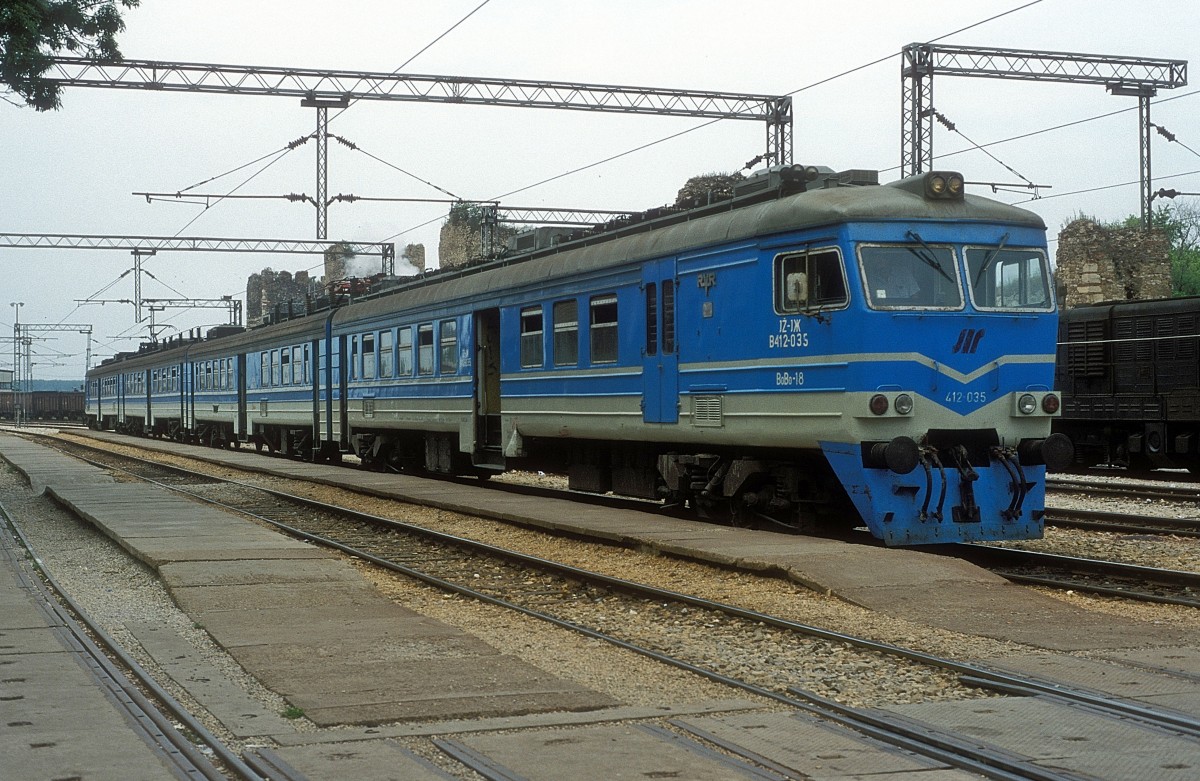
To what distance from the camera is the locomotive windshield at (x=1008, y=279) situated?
495 inches

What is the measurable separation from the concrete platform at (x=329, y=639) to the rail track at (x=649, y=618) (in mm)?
866

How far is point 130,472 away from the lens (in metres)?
29.2

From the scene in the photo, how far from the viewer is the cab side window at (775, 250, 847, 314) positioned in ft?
40.0

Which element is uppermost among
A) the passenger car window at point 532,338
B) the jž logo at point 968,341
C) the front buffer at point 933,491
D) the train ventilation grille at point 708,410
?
the passenger car window at point 532,338

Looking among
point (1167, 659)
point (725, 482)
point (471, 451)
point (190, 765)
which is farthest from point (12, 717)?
point (471, 451)

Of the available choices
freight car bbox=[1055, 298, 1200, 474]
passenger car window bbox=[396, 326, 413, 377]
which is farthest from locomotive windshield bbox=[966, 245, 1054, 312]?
passenger car window bbox=[396, 326, 413, 377]

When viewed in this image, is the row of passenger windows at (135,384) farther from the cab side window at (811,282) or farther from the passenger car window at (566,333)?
the cab side window at (811,282)

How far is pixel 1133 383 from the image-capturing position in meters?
24.7

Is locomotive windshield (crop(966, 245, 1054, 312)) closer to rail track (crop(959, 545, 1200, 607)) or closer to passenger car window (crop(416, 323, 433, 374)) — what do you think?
rail track (crop(959, 545, 1200, 607))

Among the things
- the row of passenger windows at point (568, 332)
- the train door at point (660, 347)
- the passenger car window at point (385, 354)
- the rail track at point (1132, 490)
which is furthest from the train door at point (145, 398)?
the train door at point (660, 347)

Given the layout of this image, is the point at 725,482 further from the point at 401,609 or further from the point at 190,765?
the point at 190,765

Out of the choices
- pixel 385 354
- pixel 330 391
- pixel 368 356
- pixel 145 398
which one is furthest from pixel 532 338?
pixel 145 398

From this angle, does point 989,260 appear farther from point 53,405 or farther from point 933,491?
point 53,405

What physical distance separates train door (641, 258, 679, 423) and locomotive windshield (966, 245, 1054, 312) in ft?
11.1
